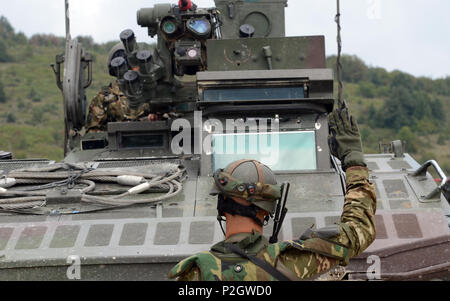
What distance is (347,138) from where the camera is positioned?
5.64 metres

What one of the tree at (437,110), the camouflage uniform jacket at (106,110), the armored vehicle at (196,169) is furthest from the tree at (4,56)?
the armored vehicle at (196,169)

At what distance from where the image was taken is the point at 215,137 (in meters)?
9.12

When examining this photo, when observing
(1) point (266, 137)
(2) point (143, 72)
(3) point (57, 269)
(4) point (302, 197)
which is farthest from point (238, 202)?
(2) point (143, 72)

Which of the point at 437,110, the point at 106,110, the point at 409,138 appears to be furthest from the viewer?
the point at 437,110

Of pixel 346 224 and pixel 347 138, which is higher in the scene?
pixel 347 138

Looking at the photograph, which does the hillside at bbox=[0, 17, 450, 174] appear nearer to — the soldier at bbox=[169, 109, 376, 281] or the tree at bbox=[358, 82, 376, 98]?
the tree at bbox=[358, 82, 376, 98]

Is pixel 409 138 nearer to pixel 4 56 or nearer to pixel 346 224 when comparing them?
pixel 4 56

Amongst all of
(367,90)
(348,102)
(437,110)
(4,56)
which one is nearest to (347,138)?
(348,102)

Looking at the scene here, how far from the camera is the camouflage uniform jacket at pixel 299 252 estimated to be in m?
5.16

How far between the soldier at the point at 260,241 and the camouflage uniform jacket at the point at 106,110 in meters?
7.04

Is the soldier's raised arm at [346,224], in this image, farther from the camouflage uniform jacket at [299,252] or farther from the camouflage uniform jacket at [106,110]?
the camouflage uniform jacket at [106,110]

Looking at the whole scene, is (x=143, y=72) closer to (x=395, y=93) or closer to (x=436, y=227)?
(x=436, y=227)

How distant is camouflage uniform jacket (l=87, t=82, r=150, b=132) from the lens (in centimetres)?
1247

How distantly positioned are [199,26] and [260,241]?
5917 mm
